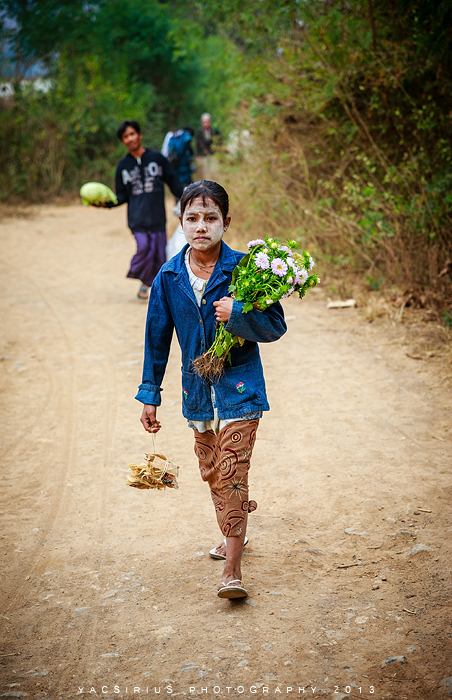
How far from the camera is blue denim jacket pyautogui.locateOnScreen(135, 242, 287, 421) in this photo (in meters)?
2.73

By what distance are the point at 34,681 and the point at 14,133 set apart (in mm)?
16986

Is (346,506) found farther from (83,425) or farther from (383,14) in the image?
(383,14)

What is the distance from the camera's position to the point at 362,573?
301 centimetres

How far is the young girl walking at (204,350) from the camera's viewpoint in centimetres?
272

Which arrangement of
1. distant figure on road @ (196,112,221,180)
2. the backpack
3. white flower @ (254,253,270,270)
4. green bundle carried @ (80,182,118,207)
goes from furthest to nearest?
distant figure on road @ (196,112,221,180)
the backpack
green bundle carried @ (80,182,118,207)
white flower @ (254,253,270,270)

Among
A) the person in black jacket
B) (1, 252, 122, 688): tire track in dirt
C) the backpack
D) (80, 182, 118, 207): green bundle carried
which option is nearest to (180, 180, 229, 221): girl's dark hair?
(1, 252, 122, 688): tire track in dirt

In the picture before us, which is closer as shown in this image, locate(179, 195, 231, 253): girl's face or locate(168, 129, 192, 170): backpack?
locate(179, 195, 231, 253): girl's face

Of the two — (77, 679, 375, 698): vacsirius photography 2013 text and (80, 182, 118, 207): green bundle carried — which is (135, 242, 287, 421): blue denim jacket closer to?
(77, 679, 375, 698): vacsirius photography 2013 text

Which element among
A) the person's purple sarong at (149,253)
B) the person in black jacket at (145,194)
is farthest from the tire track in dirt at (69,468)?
the person in black jacket at (145,194)

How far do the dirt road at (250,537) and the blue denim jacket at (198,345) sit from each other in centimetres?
92

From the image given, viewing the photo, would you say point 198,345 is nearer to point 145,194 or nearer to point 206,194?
point 206,194

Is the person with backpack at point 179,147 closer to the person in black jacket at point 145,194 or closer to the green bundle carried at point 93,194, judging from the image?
the person in black jacket at point 145,194

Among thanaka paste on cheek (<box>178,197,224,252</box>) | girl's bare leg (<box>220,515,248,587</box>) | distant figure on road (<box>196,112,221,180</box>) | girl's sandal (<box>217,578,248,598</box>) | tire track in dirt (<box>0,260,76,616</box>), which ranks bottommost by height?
tire track in dirt (<box>0,260,76,616</box>)

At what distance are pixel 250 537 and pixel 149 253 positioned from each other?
187 inches
